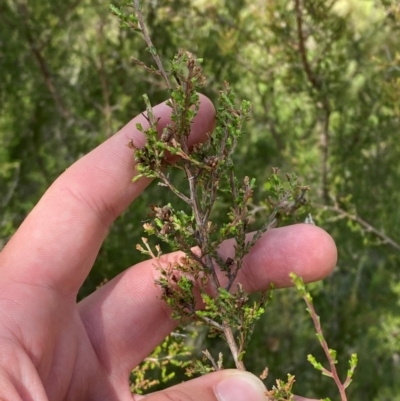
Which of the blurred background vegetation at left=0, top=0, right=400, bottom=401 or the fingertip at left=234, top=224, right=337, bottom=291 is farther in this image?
the blurred background vegetation at left=0, top=0, right=400, bottom=401

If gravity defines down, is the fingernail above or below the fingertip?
below

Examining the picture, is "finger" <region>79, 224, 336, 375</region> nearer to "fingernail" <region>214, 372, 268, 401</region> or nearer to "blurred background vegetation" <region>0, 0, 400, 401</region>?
"fingernail" <region>214, 372, 268, 401</region>

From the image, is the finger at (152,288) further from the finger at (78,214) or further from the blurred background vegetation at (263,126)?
the blurred background vegetation at (263,126)

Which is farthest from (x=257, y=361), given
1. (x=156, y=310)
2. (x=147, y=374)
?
(x=156, y=310)

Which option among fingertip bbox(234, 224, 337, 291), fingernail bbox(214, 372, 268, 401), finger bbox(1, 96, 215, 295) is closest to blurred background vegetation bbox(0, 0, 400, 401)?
fingertip bbox(234, 224, 337, 291)

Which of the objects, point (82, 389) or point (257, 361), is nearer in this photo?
point (82, 389)

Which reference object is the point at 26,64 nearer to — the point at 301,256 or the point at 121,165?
the point at 121,165

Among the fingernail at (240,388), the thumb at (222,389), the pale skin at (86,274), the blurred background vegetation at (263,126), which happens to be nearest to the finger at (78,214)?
the pale skin at (86,274)
